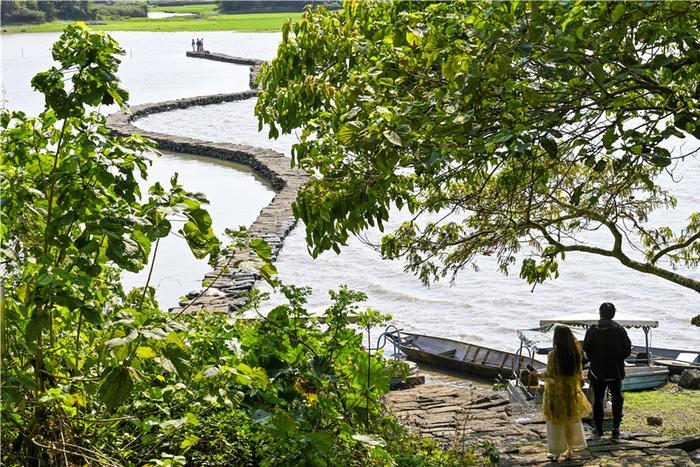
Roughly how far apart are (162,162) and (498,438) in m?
27.4

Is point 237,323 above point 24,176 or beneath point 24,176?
beneath

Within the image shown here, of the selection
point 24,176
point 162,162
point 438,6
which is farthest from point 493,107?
point 162,162

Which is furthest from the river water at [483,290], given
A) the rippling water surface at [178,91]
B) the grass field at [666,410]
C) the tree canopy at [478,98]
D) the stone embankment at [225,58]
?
the stone embankment at [225,58]

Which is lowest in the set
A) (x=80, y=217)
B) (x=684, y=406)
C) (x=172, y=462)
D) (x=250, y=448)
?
(x=684, y=406)

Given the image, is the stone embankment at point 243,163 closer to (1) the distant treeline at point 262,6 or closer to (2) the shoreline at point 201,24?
(1) the distant treeline at point 262,6

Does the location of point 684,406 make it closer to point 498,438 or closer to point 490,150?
point 498,438

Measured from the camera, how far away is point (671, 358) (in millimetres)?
17312

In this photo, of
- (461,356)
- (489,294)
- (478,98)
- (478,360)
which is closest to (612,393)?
(478,98)

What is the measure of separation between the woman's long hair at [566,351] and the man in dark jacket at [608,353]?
57 centimetres

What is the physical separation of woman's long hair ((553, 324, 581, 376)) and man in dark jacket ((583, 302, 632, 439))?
566 mm

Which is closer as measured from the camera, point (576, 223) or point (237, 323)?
point (237, 323)

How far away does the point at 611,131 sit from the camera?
23.1ft

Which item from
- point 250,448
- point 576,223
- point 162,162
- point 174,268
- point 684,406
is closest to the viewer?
point 250,448

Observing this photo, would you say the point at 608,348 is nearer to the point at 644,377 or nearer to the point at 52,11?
the point at 644,377
